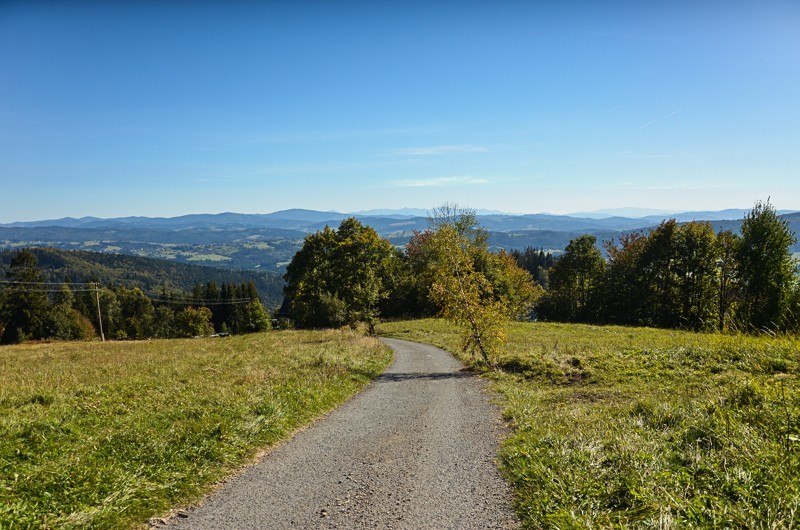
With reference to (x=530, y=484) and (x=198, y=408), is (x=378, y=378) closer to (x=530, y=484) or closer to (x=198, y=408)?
(x=198, y=408)

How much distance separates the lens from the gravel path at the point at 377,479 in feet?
19.0

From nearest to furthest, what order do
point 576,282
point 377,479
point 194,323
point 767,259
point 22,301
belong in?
point 377,479 → point 767,259 → point 22,301 → point 576,282 → point 194,323

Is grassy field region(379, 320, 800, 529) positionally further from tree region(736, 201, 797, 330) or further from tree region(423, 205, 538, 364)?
tree region(736, 201, 797, 330)

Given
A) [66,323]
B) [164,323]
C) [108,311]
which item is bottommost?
[164,323]

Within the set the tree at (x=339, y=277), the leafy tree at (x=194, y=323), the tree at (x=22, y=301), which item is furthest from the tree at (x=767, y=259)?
the leafy tree at (x=194, y=323)

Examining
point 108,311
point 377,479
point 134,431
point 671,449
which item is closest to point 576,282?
point 671,449

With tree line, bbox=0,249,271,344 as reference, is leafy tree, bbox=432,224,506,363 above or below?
above

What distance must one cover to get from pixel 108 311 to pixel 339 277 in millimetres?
84864

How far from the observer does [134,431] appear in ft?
27.2

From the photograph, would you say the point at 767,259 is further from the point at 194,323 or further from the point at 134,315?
the point at 134,315

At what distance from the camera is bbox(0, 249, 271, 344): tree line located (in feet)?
214

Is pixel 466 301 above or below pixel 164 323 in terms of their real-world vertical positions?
above

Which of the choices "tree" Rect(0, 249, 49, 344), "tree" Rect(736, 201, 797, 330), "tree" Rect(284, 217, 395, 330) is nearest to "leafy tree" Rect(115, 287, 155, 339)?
"tree" Rect(0, 249, 49, 344)

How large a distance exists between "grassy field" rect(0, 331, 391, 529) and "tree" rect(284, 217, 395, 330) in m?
26.0
